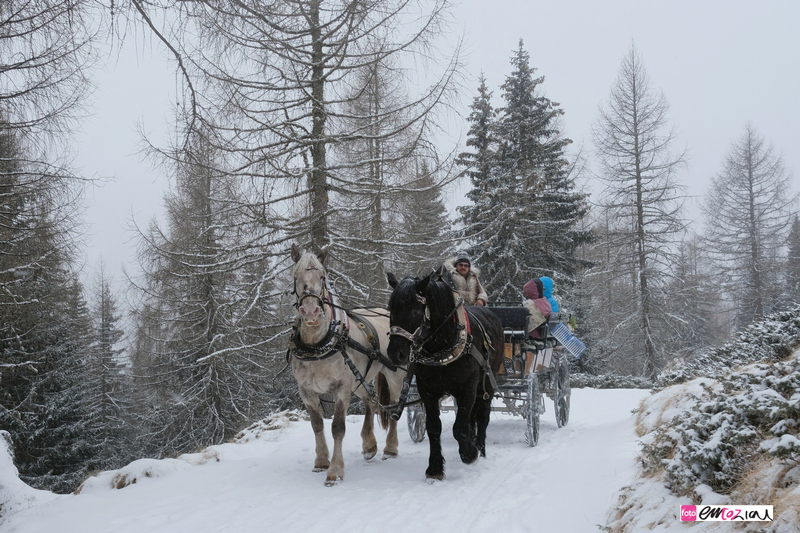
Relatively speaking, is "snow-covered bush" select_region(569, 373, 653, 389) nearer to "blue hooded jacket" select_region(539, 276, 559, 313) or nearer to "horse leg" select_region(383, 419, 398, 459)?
"blue hooded jacket" select_region(539, 276, 559, 313)

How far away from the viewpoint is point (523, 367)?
22.6 ft

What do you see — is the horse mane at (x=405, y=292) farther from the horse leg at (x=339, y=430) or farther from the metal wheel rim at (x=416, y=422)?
the metal wheel rim at (x=416, y=422)

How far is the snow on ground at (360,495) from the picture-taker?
3967 mm

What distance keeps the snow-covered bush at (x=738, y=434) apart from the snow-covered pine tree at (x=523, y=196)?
15.1m

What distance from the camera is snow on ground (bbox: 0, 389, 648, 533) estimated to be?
397 cm

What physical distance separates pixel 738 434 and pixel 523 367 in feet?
12.7

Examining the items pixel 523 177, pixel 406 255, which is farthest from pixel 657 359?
pixel 406 255

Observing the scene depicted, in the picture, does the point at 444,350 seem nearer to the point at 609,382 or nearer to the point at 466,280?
the point at 466,280

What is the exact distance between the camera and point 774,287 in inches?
885

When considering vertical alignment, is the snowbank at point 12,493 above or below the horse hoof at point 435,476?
below

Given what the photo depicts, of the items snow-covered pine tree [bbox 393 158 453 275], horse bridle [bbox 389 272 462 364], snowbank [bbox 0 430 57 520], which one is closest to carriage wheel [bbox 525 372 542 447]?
horse bridle [bbox 389 272 462 364]

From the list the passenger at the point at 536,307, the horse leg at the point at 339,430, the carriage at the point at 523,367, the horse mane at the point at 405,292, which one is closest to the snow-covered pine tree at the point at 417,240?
the passenger at the point at 536,307

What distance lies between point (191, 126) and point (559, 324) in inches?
224

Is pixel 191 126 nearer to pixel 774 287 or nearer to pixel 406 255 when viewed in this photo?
pixel 406 255
